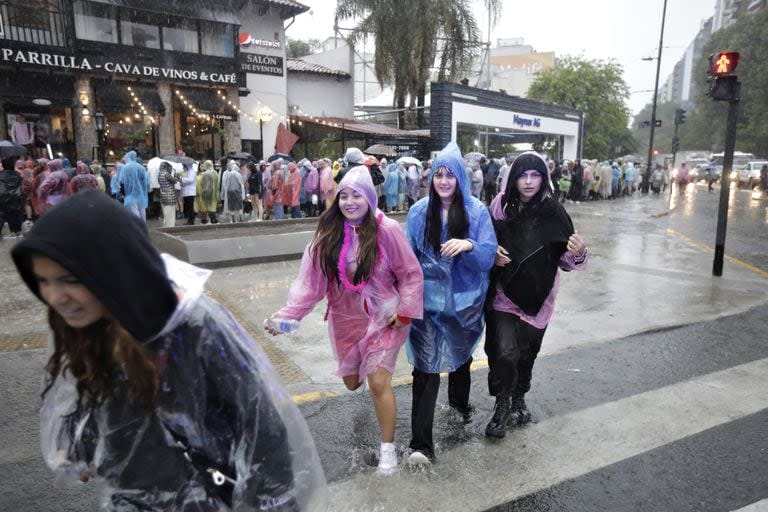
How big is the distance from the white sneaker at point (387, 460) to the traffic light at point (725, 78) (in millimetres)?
6561

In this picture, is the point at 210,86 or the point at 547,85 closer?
the point at 210,86

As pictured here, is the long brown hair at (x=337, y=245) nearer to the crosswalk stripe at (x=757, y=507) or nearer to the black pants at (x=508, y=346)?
the black pants at (x=508, y=346)

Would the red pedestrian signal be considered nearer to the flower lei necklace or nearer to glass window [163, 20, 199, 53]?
the flower lei necklace

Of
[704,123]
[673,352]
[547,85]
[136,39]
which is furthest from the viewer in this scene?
[704,123]

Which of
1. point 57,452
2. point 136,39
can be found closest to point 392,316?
point 57,452

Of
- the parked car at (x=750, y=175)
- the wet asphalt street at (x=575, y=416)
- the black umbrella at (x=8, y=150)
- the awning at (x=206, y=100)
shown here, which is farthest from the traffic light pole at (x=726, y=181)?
the parked car at (x=750, y=175)

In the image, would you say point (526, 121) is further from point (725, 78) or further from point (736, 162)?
point (736, 162)

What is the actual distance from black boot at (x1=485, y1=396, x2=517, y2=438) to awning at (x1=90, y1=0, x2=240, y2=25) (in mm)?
20373

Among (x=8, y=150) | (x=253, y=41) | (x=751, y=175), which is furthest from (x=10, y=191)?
(x=751, y=175)

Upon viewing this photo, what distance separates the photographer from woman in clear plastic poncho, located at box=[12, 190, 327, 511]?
132cm

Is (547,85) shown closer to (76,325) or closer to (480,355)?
(480,355)

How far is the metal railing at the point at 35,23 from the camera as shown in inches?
683

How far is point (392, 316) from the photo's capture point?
3.05 meters

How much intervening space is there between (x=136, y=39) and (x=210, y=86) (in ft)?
9.51
